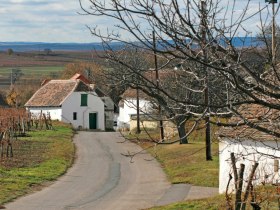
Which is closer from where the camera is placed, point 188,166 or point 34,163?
point 188,166

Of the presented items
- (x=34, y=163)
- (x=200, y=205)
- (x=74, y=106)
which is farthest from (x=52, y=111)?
(x=200, y=205)

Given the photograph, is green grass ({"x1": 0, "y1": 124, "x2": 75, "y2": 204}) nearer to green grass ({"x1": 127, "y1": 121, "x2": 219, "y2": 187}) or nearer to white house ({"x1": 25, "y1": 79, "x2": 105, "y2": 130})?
green grass ({"x1": 127, "y1": 121, "x2": 219, "y2": 187})

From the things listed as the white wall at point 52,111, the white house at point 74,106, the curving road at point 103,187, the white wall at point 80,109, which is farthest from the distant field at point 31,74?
the curving road at point 103,187

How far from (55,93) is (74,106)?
306 cm

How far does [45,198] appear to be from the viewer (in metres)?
23.9

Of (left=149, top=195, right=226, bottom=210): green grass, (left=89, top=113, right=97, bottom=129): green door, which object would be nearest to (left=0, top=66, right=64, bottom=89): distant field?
(left=89, top=113, right=97, bottom=129): green door

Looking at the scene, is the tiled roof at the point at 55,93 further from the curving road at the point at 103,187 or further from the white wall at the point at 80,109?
the curving road at the point at 103,187

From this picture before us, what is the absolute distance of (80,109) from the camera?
63.2 metres

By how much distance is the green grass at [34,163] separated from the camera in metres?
26.1

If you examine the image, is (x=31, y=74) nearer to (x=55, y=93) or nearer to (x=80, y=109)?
(x=55, y=93)

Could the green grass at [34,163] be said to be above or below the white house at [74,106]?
below


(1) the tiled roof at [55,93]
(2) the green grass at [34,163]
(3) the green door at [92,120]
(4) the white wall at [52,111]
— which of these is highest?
(1) the tiled roof at [55,93]

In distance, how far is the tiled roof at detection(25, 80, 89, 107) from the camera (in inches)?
2505

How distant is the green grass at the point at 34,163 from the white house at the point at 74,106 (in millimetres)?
13916
